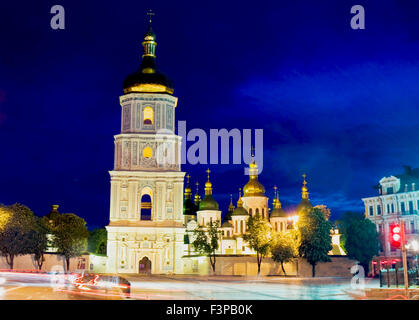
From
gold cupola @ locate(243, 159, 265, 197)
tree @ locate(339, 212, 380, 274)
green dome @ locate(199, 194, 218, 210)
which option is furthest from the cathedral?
gold cupola @ locate(243, 159, 265, 197)

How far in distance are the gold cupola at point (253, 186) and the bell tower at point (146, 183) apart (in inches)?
1032

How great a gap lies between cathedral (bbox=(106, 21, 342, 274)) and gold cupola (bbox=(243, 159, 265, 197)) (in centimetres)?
2608

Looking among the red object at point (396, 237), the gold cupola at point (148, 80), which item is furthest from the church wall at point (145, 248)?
the red object at point (396, 237)

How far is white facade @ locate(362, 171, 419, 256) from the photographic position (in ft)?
216

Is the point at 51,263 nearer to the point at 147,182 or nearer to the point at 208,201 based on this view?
the point at 147,182

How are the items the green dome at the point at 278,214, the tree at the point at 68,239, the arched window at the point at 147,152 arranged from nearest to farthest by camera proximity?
the arched window at the point at 147,152, the tree at the point at 68,239, the green dome at the point at 278,214

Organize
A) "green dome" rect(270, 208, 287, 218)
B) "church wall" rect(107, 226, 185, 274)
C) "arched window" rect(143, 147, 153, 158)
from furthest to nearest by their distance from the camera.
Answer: "green dome" rect(270, 208, 287, 218) < "arched window" rect(143, 147, 153, 158) < "church wall" rect(107, 226, 185, 274)

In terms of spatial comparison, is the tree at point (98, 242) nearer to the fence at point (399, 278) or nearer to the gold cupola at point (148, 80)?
the gold cupola at point (148, 80)

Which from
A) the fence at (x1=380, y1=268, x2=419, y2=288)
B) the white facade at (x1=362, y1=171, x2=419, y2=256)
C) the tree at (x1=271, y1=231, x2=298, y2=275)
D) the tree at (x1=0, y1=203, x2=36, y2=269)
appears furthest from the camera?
the white facade at (x1=362, y1=171, x2=419, y2=256)

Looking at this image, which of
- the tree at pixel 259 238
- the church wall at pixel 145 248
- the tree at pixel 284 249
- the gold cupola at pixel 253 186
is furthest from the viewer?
the gold cupola at pixel 253 186

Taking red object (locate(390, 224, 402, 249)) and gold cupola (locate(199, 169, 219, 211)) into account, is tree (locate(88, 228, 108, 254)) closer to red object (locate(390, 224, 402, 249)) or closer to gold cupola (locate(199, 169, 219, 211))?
gold cupola (locate(199, 169, 219, 211))

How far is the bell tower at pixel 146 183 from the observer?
5972cm
